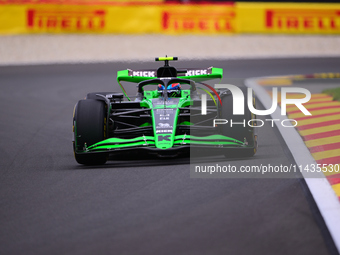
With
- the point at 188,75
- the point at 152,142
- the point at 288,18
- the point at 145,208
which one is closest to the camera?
the point at 145,208

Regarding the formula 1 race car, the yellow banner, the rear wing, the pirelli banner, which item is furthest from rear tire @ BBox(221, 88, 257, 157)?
the yellow banner

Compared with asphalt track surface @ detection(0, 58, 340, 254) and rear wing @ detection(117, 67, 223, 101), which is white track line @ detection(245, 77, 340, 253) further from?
rear wing @ detection(117, 67, 223, 101)

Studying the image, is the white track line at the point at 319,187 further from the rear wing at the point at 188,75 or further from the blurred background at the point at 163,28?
the blurred background at the point at 163,28

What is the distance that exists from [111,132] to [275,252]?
434 cm

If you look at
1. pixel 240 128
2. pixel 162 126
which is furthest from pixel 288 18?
pixel 162 126

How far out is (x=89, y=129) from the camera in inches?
344

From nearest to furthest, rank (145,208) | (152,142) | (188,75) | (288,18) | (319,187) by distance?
(145,208)
(319,187)
(152,142)
(188,75)
(288,18)

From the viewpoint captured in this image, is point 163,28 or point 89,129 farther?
point 163,28

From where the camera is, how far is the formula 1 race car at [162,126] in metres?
8.48

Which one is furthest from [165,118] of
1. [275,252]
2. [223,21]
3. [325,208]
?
[223,21]

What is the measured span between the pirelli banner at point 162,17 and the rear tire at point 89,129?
61.5 feet

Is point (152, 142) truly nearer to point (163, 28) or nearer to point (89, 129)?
Result: point (89, 129)

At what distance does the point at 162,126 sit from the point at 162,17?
19.3m

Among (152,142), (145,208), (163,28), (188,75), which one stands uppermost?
(163,28)
